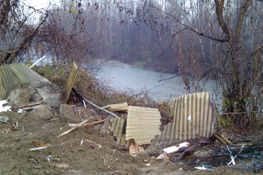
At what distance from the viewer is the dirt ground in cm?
275

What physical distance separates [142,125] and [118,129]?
20.9 inches

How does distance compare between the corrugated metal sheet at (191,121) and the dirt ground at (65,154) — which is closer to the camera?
the dirt ground at (65,154)

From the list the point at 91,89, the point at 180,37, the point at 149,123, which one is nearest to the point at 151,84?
the point at 91,89

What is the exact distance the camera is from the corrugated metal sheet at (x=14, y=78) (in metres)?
5.51

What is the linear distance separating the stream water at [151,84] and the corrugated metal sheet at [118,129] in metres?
1.76

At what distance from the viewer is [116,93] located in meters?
8.20

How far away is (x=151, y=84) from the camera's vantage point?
35.8 ft

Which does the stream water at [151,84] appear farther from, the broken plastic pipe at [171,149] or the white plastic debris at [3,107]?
the white plastic debris at [3,107]

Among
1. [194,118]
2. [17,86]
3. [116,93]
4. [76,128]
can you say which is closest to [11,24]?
[17,86]

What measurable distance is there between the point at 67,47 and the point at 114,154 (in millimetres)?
6320

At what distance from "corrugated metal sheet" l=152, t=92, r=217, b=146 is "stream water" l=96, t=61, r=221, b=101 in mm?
1462

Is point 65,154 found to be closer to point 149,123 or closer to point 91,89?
point 149,123

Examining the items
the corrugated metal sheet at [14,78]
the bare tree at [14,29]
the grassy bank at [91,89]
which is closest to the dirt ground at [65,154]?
the corrugated metal sheet at [14,78]

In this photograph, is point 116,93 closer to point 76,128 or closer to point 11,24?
point 76,128
